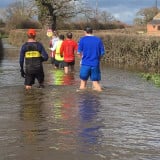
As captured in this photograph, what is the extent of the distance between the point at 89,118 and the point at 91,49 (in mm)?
4030

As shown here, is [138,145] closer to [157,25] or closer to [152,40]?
[152,40]

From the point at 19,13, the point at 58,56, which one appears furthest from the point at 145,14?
the point at 58,56

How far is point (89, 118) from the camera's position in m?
10.1

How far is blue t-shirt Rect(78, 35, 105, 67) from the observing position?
13766 millimetres

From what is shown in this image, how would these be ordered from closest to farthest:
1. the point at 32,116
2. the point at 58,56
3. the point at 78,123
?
the point at 78,123
the point at 32,116
the point at 58,56

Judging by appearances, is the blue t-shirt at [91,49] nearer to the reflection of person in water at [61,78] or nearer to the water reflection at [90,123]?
the water reflection at [90,123]

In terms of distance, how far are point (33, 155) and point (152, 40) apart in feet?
63.8

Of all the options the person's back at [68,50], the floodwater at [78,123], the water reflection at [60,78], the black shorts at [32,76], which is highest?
the person's back at [68,50]

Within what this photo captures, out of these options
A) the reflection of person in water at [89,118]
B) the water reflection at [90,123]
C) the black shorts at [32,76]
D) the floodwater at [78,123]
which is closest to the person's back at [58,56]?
the floodwater at [78,123]

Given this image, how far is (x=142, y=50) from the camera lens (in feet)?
87.2

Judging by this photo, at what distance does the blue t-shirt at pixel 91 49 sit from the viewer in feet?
45.2

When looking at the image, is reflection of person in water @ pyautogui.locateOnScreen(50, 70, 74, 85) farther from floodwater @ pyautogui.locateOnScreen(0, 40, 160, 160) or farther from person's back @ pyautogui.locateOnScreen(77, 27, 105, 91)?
person's back @ pyautogui.locateOnScreen(77, 27, 105, 91)

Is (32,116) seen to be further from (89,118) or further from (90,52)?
(90,52)

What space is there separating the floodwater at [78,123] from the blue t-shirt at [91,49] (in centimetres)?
84
